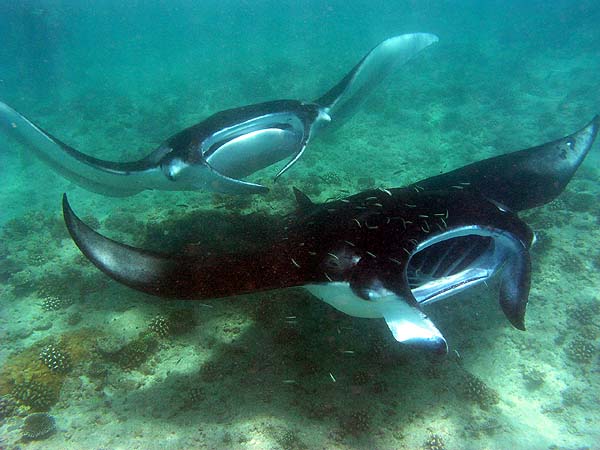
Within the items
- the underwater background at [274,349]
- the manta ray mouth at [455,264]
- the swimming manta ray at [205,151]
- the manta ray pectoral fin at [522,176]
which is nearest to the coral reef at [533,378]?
the underwater background at [274,349]

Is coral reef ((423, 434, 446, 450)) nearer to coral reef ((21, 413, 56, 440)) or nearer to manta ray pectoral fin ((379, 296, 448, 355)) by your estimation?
manta ray pectoral fin ((379, 296, 448, 355))

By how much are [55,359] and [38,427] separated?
2.58ft

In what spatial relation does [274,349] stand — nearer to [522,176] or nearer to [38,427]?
[38,427]

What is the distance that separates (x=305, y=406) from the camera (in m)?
3.41

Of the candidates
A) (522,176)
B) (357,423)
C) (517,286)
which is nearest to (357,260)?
(517,286)

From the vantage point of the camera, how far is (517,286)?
3.04m

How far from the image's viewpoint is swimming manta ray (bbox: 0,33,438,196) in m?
4.54

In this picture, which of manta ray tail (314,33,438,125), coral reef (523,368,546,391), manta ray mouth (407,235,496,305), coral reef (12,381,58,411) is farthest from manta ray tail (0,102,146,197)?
coral reef (523,368,546,391)

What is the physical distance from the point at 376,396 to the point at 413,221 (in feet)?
6.50

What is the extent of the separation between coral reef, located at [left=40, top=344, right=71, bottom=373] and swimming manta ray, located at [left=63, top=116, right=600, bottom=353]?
226 cm

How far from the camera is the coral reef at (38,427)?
341cm

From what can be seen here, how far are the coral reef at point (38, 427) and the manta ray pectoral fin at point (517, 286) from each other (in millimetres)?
4754

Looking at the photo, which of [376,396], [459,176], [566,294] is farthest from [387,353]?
[566,294]

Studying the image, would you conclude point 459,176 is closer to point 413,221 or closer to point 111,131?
point 413,221
